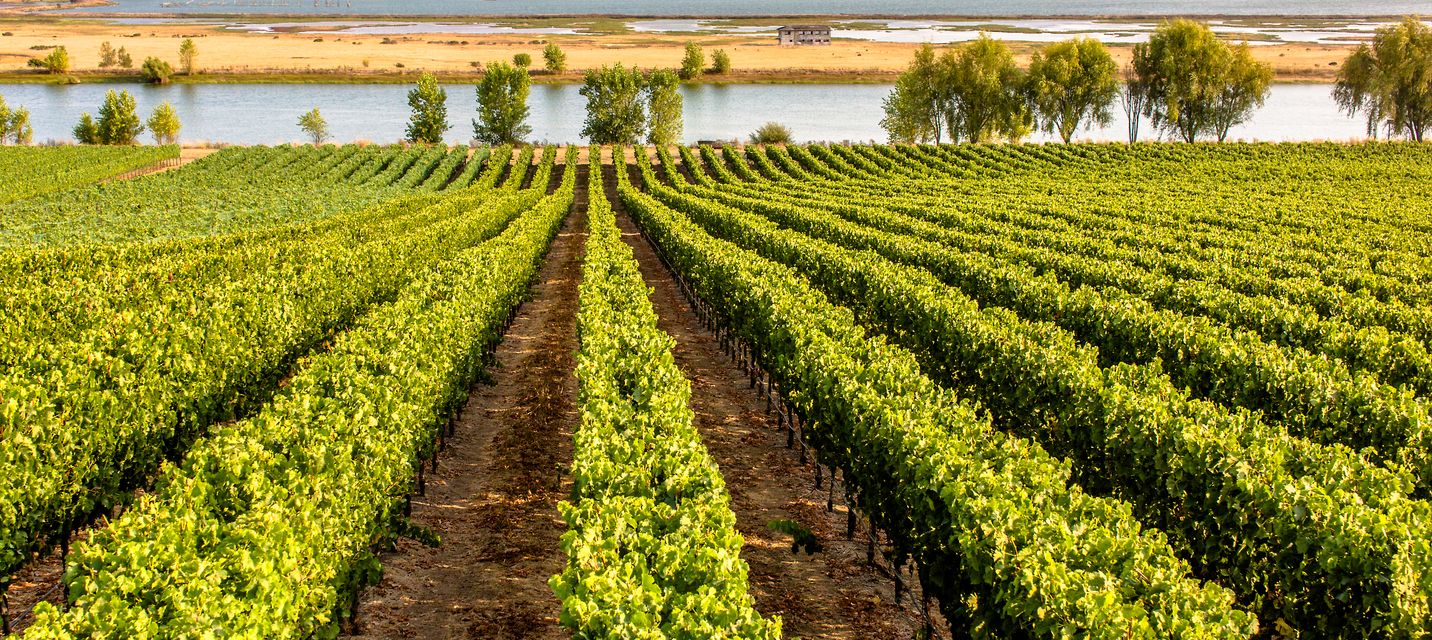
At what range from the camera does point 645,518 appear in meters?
9.76

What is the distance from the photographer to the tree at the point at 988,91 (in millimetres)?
100438

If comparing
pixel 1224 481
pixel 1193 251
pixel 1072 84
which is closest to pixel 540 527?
pixel 1224 481

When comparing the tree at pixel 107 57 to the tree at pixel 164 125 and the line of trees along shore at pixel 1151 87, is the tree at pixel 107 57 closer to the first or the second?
the tree at pixel 164 125

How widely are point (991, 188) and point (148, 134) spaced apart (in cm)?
10183

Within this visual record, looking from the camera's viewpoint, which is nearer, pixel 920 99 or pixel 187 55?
pixel 920 99

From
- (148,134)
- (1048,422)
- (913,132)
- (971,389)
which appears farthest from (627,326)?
(148,134)

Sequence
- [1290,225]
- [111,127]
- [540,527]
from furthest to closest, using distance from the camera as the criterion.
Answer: [111,127] < [1290,225] < [540,527]

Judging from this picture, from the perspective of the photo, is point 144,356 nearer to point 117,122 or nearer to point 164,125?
point 164,125

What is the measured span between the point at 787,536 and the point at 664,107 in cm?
9878

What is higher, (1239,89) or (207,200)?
(1239,89)

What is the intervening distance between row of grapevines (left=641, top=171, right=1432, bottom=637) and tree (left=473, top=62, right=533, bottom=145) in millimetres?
94205

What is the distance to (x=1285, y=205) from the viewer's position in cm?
4134

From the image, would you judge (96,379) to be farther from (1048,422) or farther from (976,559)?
(1048,422)

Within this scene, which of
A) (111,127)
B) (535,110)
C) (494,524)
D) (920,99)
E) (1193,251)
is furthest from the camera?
(535,110)
